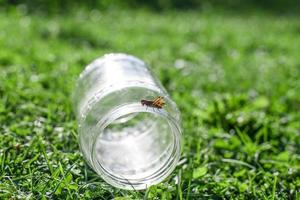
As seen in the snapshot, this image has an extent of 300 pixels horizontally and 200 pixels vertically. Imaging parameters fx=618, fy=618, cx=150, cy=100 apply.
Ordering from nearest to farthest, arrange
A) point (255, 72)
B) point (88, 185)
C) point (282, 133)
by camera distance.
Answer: point (88, 185) → point (282, 133) → point (255, 72)

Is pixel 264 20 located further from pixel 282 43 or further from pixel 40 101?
pixel 40 101

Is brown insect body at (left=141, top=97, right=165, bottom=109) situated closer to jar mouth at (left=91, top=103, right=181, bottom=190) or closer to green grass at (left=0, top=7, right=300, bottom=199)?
jar mouth at (left=91, top=103, right=181, bottom=190)

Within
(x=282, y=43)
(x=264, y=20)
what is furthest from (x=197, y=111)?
(x=264, y=20)

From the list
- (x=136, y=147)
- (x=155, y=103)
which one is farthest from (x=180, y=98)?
(x=155, y=103)

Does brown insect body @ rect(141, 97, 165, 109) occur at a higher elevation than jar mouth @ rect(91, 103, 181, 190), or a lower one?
higher

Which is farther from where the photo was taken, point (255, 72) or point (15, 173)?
point (255, 72)

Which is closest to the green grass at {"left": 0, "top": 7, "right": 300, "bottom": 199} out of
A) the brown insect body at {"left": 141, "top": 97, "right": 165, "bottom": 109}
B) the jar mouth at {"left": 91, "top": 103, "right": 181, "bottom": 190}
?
the jar mouth at {"left": 91, "top": 103, "right": 181, "bottom": 190}
